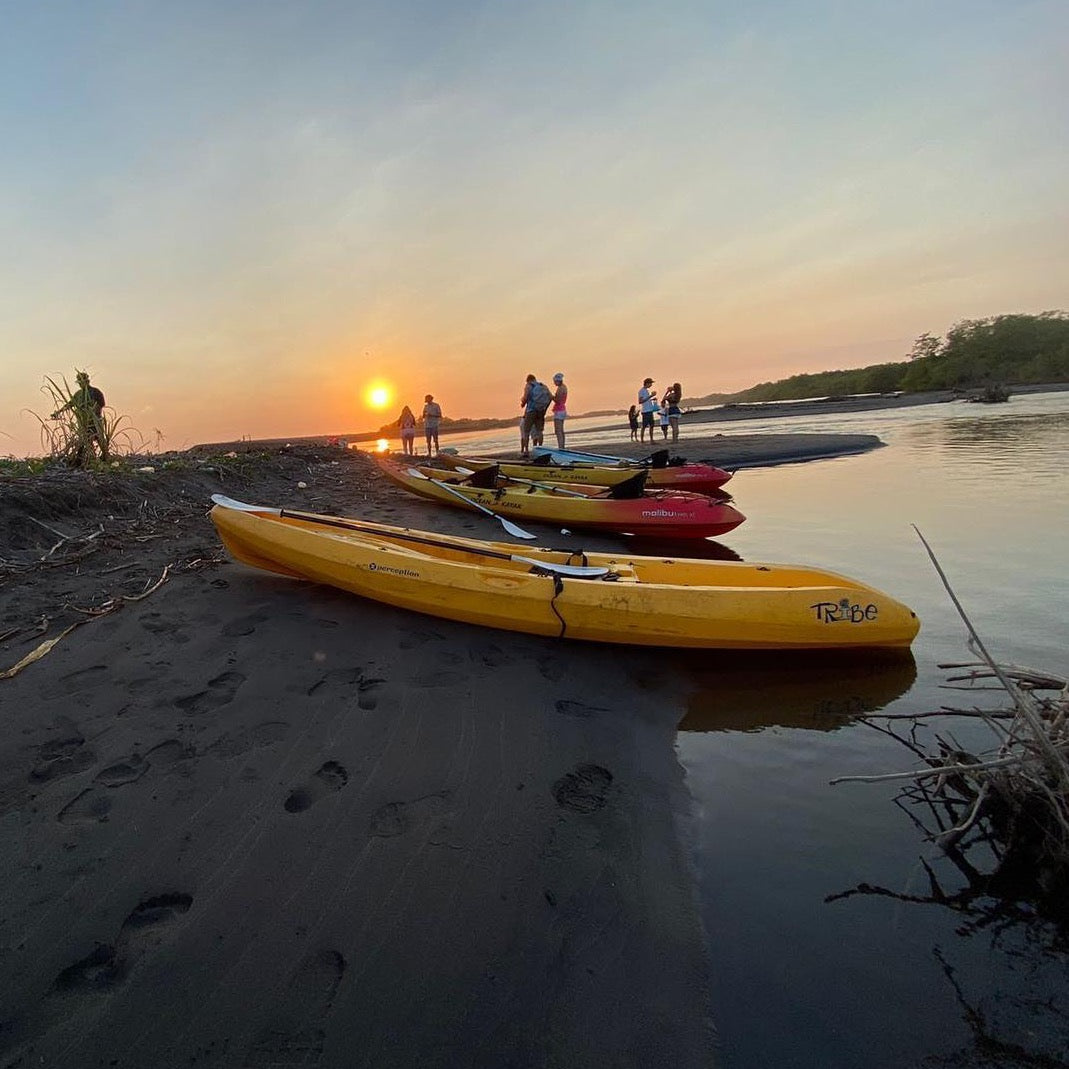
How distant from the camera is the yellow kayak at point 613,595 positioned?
3928 millimetres

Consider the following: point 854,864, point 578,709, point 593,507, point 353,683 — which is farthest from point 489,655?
point 593,507

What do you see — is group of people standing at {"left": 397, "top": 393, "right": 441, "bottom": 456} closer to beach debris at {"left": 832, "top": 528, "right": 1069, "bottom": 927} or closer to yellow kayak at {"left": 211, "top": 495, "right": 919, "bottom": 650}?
yellow kayak at {"left": 211, "top": 495, "right": 919, "bottom": 650}

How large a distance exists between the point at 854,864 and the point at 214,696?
126 inches

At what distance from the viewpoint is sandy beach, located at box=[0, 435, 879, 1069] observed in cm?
153

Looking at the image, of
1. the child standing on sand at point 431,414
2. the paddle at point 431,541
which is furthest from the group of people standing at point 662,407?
the paddle at point 431,541

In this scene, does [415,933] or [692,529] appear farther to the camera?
[692,529]

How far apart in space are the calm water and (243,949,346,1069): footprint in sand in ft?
3.70

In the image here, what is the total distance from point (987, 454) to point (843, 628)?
486 inches

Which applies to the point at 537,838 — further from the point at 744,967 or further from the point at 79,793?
the point at 79,793

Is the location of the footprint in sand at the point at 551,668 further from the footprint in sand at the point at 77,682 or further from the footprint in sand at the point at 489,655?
the footprint in sand at the point at 77,682

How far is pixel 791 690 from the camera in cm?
375

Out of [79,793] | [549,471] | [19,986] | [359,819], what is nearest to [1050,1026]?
[359,819]

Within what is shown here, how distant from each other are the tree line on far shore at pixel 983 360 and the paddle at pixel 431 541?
50.9 m

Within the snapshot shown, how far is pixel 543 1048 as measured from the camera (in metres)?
1.50
